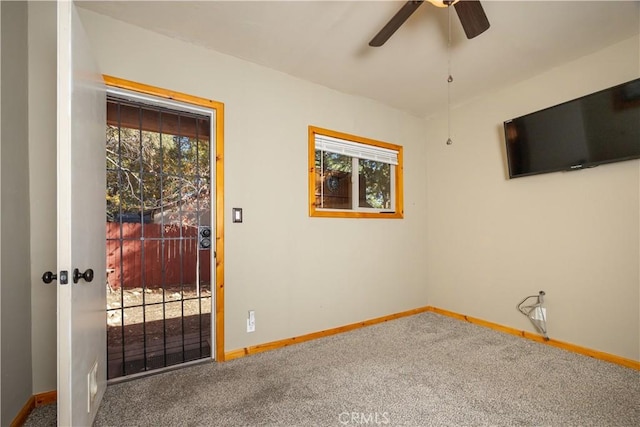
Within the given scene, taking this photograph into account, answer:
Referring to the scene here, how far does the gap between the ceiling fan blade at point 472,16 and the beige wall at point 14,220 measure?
7.83 ft

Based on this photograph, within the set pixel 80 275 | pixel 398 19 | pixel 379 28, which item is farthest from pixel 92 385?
pixel 379 28

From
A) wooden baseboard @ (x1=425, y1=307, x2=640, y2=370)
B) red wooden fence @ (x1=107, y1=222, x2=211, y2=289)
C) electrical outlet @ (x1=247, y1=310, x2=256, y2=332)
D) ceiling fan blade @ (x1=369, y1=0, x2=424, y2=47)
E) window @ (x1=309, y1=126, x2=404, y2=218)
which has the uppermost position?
ceiling fan blade @ (x1=369, y1=0, x2=424, y2=47)

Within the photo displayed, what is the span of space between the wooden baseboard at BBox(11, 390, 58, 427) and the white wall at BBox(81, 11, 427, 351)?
3.49 ft

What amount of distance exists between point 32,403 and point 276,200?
2006 millimetres

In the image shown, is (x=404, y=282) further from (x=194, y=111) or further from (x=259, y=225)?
(x=194, y=111)

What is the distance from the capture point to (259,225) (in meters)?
2.56

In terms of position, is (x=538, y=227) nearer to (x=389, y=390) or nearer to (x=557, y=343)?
(x=557, y=343)

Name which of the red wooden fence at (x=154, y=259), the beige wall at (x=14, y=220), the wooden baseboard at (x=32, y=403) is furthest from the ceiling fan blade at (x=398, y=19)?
the wooden baseboard at (x=32, y=403)

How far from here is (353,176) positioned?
3246 millimetres

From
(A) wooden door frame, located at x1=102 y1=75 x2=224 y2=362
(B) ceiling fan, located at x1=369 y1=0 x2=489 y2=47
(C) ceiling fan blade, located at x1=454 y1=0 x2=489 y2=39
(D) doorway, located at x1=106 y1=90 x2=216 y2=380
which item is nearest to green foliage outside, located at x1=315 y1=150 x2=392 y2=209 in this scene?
(A) wooden door frame, located at x1=102 y1=75 x2=224 y2=362

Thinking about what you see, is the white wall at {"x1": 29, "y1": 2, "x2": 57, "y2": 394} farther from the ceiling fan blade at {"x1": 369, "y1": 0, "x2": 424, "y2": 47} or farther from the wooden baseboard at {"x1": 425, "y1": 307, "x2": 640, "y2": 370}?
the wooden baseboard at {"x1": 425, "y1": 307, "x2": 640, "y2": 370}

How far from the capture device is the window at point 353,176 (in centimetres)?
296

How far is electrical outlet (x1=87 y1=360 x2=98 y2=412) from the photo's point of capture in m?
1.49

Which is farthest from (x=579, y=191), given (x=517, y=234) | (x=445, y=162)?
(x=445, y=162)
